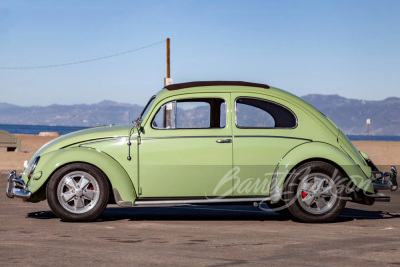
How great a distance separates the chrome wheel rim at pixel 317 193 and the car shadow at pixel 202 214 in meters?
0.43

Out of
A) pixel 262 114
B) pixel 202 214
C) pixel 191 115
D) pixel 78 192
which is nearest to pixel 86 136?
pixel 78 192

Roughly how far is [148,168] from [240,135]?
1296 millimetres

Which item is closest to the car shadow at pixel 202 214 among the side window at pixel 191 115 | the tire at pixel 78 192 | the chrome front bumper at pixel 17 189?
the tire at pixel 78 192

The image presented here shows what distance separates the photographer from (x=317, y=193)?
9.57 metres

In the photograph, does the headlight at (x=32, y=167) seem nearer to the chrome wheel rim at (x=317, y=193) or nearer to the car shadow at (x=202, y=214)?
the car shadow at (x=202, y=214)

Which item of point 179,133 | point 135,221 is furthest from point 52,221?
point 179,133

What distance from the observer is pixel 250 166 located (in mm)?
9602

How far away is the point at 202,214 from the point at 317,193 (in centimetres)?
197

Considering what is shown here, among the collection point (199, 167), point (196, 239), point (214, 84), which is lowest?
point (196, 239)

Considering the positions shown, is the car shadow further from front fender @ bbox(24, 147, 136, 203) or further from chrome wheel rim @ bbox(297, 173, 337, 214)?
front fender @ bbox(24, 147, 136, 203)

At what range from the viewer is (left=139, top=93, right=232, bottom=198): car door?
9508 millimetres

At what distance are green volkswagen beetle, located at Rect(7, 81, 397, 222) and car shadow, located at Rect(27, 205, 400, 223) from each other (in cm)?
57

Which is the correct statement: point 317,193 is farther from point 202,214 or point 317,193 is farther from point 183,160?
point 202,214

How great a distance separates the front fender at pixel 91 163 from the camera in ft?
30.7
